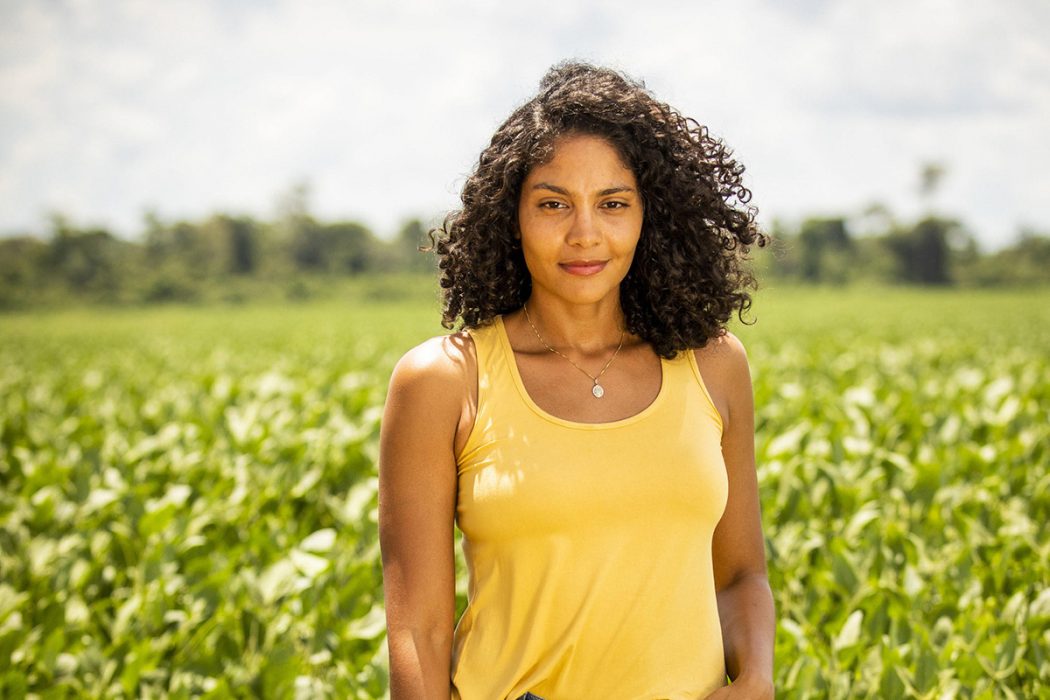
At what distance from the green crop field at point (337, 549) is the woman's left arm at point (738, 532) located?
389mm

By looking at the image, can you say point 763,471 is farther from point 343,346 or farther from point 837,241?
point 837,241

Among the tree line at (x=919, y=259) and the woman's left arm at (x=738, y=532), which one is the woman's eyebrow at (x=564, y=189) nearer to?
the woman's left arm at (x=738, y=532)

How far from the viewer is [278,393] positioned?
607 cm

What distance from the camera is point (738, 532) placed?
183cm

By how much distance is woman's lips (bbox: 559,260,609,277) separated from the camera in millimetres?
1648

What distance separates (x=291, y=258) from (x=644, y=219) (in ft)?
219

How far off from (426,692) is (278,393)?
4.79m

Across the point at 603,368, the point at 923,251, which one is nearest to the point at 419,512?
the point at 603,368

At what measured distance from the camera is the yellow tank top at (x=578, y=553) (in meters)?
1.53

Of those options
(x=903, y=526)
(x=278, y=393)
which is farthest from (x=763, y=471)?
(x=278, y=393)

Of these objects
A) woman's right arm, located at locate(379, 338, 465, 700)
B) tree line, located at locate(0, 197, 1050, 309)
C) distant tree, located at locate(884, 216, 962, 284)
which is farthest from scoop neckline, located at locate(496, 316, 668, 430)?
distant tree, located at locate(884, 216, 962, 284)

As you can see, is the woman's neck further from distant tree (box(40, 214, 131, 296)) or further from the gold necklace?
distant tree (box(40, 214, 131, 296))

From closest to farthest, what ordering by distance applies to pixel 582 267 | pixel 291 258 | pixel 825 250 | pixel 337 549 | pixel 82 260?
pixel 582 267, pixel 337 549, pixel 82 260, pixel 291 258, pixel 825 250

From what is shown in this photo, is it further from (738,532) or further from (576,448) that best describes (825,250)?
(576,448)
